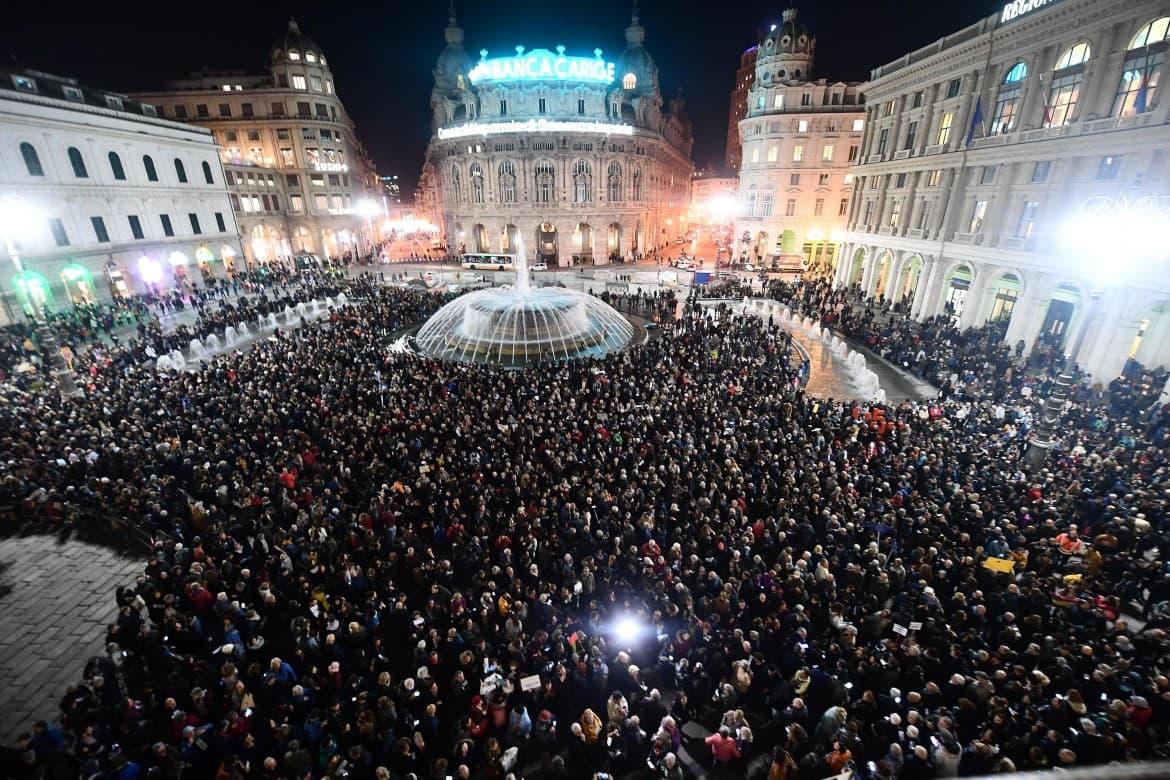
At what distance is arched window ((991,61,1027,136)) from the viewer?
26.7 meters

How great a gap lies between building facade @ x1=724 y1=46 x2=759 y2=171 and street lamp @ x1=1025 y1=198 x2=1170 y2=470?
95407mm

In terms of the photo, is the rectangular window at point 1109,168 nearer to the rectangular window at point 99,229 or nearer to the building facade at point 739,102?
the rectangular window at point 99,229

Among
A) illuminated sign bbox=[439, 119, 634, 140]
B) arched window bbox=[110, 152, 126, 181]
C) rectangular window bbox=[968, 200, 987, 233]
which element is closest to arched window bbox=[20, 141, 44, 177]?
arched window bbox=[110, 152, 126, 181]

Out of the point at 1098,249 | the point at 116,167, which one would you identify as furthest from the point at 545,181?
the point at 1098,249

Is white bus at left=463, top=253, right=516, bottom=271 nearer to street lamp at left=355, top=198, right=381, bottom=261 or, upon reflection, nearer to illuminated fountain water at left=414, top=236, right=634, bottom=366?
street lamp at left=355, top=198, right=381, bottom=261

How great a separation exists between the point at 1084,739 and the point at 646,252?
2688 inches

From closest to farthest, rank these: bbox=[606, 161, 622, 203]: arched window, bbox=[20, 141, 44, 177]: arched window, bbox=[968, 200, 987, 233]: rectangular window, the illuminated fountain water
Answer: the illuminated fountain water, bbox=[968, 200, 987, 233]: rectangular window, bbox=[20, 141, 44, 177]: arched window, bbox=[606, 161, 622, 203]: arched window

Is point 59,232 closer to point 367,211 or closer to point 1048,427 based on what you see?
point 367,211

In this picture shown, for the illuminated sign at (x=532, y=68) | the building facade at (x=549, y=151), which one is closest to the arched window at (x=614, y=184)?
the building facade at (x=549, y=151)

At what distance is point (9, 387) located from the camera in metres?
19.1

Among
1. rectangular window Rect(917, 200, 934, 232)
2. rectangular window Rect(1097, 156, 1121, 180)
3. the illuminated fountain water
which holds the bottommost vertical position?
the illuminated fountain water

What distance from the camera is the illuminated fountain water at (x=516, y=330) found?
24.9 meters

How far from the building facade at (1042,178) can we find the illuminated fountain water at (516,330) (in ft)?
66.1

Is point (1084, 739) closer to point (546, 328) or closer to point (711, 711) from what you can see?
point (711, 711)
